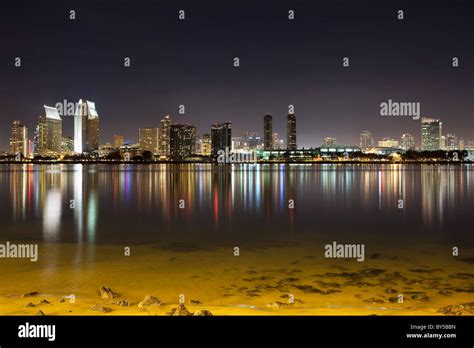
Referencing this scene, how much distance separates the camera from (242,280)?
11953 millimetres

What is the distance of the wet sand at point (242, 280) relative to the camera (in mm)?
9320

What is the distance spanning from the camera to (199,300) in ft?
33.1

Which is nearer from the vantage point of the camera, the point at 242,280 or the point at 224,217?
the point at 242,280

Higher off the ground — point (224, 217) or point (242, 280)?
point (224, 217)

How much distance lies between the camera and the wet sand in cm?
932

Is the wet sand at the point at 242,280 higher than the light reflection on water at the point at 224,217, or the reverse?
the light reflection on water at the point at 224,217

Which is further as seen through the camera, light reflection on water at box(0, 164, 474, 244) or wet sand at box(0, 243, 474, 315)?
light reflection on water at box(0, 164, 474, 244)

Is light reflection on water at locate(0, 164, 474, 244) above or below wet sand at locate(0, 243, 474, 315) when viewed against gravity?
above

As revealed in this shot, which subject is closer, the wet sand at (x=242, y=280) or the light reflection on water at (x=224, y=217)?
the wet sand at (x=242, y=280)
